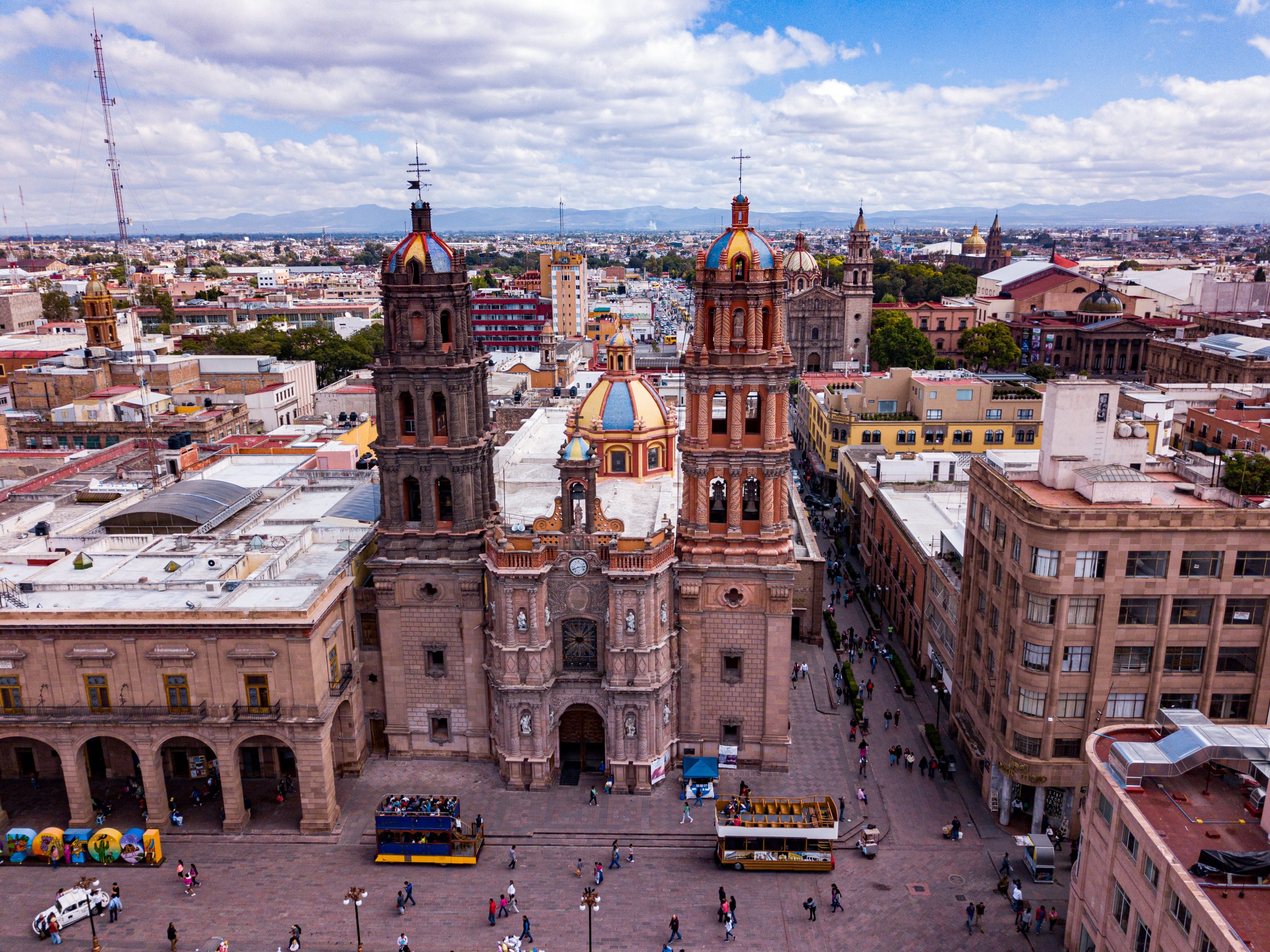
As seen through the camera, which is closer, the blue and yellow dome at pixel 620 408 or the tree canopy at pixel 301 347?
the blue and yellow dome at pixel 620 408

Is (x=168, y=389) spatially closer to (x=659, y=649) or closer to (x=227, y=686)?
(x=227, y=686)

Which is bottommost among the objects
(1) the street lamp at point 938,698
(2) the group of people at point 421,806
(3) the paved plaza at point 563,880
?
(3) the paved plaza at point 563,880

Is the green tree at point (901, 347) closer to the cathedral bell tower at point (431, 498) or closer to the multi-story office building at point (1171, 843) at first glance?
the cathedral bell tower at point (431, 498)

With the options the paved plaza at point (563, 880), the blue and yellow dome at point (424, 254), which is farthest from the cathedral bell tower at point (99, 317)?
the blue and yellow dome at point (424, 254)

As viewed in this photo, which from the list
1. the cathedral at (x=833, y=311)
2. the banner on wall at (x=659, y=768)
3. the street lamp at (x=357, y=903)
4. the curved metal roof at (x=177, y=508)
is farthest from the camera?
the cathedral at (x=833, y=311)

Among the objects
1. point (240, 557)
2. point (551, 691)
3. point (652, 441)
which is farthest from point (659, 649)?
point (240, 557)

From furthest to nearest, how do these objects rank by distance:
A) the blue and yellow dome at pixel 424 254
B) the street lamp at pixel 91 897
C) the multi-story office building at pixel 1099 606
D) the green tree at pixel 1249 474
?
the green tree at pixel 1249 474
the blue and yellow dome at pixel 424 254
the multi-story office building at pixel 1099 606
the street lamp at pixel 91 897

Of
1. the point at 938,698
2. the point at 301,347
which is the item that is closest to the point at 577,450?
the point at 938,698
